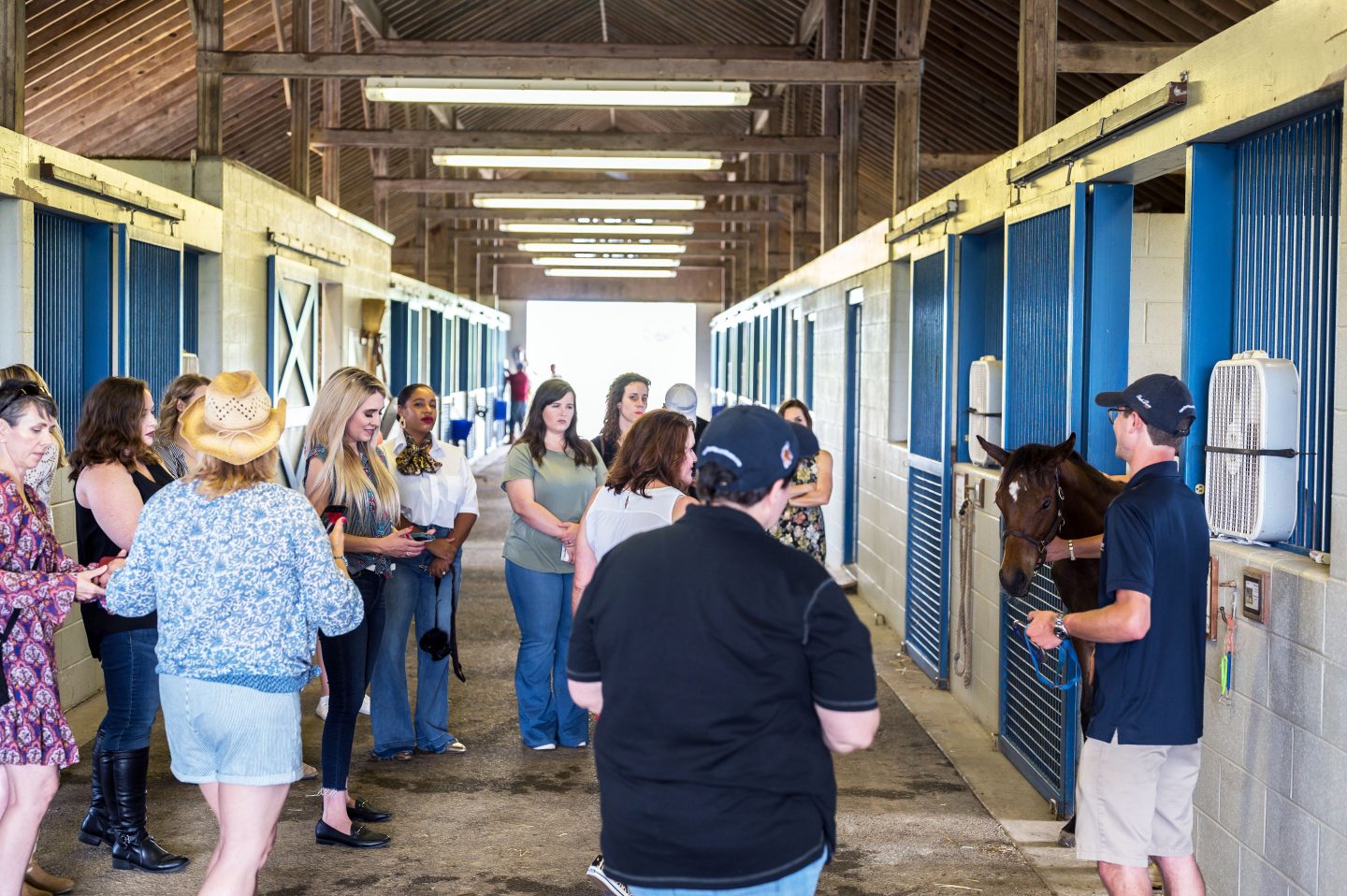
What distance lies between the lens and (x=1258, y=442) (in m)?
3.11

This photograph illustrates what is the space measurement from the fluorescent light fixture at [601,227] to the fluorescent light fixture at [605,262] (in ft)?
21.0

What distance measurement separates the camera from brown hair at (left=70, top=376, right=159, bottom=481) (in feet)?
11.8

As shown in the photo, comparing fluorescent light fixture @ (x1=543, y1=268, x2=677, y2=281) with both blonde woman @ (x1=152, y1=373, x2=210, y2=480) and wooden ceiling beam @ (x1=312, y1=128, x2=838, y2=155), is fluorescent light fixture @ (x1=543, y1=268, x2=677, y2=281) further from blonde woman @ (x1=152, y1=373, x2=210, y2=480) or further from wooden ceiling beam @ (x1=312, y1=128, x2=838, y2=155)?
blonde woman @ (x1=152, y1=373, x2=210, y2=480)

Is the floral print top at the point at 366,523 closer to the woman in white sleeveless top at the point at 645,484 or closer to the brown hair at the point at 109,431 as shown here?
the brown hair at the point at 109,431

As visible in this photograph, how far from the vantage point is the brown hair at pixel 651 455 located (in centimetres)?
376

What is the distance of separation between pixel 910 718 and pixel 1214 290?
8.83 ft

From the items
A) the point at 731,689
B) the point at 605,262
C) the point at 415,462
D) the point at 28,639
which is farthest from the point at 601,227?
the point at 731,689

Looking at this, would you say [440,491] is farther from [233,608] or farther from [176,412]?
[233,608]

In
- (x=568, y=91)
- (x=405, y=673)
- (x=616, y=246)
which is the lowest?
(x=405, y=673)

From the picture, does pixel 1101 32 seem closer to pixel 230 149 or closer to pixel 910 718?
pixel 910 718

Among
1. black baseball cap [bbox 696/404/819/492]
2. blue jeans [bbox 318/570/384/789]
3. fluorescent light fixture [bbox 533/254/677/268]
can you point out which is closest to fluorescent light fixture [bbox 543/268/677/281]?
fluorescent light fixture [bbox 533/254/677/268]

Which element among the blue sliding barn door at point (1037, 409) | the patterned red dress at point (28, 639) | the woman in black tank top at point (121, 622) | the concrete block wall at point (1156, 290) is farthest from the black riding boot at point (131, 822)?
the concrete block wall at point (1156, 290)

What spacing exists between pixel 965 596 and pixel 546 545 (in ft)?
6.17

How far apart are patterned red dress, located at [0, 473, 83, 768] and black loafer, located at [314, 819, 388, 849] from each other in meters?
1.03
